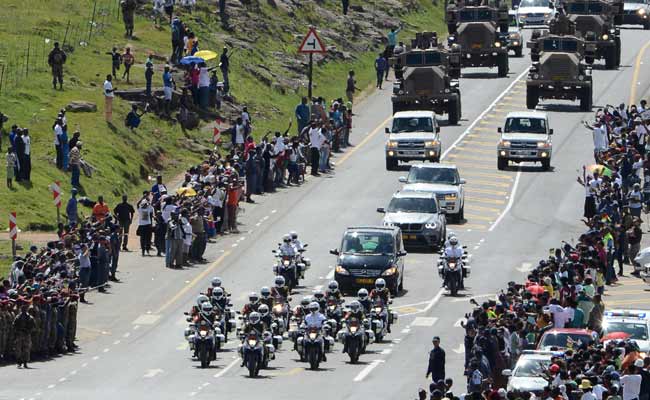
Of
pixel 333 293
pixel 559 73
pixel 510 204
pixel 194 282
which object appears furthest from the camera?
pixel 559 73

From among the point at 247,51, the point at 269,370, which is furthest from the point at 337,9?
the point at 269,370

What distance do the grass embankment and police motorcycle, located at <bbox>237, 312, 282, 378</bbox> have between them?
15406 millimetres

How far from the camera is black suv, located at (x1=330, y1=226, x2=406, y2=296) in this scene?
4653 centimetres

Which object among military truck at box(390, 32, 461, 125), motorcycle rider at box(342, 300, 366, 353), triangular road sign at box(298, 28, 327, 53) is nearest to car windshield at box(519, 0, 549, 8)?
military truck at box(390, 32, 461, 125)

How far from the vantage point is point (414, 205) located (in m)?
52.8

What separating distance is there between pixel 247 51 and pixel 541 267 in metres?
35.5

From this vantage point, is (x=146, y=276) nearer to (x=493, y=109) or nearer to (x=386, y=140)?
(x=386, y=140)

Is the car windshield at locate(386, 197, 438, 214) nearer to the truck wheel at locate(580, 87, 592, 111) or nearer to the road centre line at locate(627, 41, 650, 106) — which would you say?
the truck wheel at locate(580, 87, 592, 111)

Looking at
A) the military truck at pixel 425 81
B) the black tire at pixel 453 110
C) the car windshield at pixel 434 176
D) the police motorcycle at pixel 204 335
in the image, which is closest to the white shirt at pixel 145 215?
the car windshield at pixel 434 176

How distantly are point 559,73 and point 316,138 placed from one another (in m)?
14.8

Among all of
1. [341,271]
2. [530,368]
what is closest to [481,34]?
[341,271]

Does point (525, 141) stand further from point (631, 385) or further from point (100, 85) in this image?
point (631, 385)

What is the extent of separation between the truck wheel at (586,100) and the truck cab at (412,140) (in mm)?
10927

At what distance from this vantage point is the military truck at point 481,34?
80.2 metres
